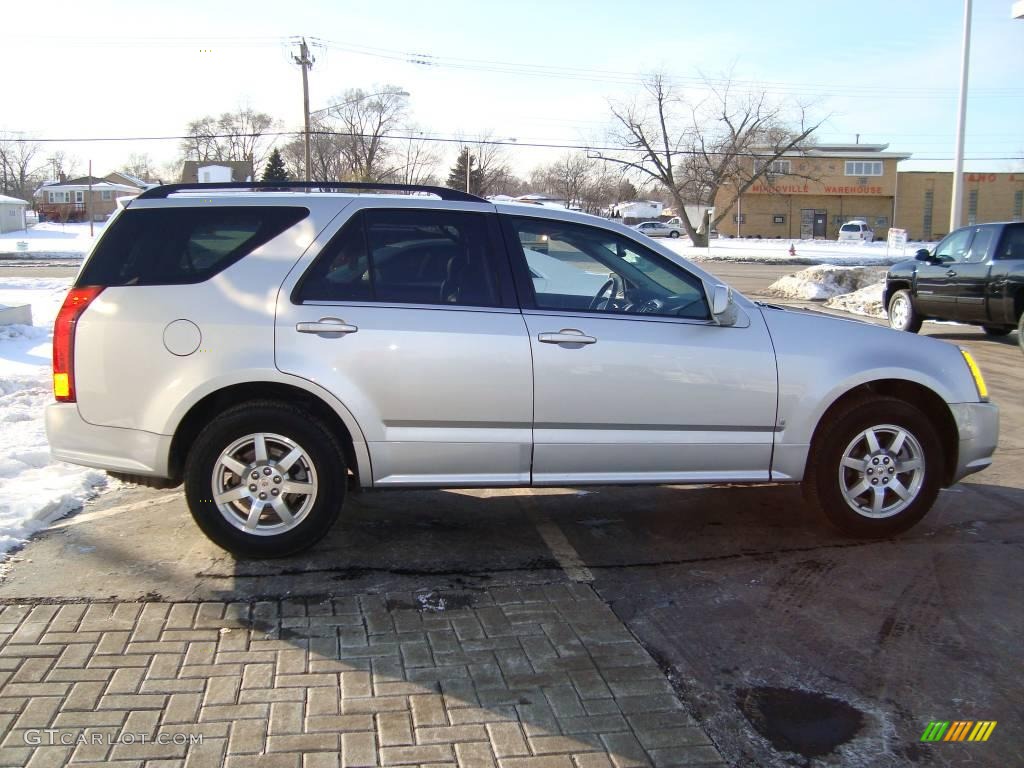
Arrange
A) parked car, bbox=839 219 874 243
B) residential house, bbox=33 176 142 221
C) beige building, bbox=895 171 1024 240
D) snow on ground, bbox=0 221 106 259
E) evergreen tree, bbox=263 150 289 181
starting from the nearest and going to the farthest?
1. snow on ground, bbox=0 221 106 259
2. evergreen tree, bbox=263 150 289 181
3. parked car, bbox=839 219 874 243
4. beige building, bbox=895 171 1024 240
5. residential house, bbox=33 176 142 221

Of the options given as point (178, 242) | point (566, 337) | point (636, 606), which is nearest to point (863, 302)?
point (566, 337)

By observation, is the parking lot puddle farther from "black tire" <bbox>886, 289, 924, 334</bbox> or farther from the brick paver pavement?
"black tire" <bbox>886, 289, 924, 334</bbox>

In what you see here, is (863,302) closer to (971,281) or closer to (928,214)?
(971,281)

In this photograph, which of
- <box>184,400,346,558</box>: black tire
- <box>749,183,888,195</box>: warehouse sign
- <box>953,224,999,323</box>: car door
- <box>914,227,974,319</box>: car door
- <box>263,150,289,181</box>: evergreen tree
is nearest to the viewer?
<box>184,400,346,558</box>: black tire

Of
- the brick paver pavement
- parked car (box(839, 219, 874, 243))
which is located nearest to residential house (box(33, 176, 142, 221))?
parked car (box(839, 219, 874, 243))

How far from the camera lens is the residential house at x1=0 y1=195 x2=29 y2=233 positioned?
67000mm

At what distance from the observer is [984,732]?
3201mm

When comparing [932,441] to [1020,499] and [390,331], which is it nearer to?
[1020,499]

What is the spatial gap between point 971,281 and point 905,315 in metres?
1.70

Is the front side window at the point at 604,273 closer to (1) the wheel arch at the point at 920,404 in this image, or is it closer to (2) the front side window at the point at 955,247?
(1) the wheel arch at the point at 920,404

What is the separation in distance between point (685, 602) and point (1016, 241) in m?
10.3

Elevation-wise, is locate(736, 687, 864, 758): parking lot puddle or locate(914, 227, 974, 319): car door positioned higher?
locate(914, 227, 974, 319): car door

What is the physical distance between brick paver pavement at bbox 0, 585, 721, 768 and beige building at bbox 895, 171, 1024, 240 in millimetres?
75150

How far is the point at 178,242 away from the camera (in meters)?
4.63
